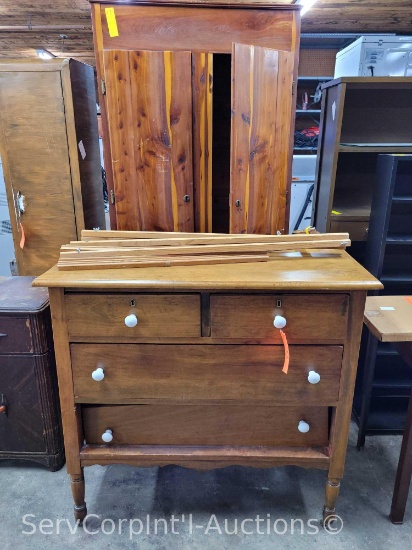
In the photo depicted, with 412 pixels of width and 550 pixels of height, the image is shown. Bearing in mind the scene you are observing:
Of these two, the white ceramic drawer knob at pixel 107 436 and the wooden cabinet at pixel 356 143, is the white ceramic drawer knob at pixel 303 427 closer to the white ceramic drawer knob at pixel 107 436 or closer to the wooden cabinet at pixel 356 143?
the white ceramic drawer knob at pixel 107 436

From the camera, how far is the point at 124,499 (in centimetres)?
161

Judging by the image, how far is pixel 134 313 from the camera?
124cm

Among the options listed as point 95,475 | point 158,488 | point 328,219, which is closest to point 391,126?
point 328,219

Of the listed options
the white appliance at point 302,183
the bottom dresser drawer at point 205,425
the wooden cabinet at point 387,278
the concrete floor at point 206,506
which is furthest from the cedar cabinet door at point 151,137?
the white appliance at point 302,183

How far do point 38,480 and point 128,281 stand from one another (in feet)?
3.75

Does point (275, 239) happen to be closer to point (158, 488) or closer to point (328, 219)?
point (328, 219)

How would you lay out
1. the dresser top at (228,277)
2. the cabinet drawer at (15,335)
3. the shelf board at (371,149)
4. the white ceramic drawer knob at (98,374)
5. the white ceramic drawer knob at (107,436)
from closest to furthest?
the dresser top at (228,277)
the white ceramic drawer knob at (98,374)
the white ceramic drawer knob at (107,436)
the cabinet drawer at (15,335)
the shelf board at (371,149)

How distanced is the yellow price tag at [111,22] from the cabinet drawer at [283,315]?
3.50 ft

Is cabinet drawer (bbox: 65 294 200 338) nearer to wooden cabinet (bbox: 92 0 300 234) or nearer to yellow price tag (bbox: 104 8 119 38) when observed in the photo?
wooden cabinet (bbox: 92 0 300 234)

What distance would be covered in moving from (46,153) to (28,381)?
1012mm

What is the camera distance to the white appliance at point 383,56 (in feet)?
9.67

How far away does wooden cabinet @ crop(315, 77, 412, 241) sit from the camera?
1.93 m

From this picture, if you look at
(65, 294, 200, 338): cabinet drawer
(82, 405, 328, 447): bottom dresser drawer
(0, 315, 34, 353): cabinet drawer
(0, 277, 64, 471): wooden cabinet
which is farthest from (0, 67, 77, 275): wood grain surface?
(82, 405, 328, 447): bottom dresser drawer

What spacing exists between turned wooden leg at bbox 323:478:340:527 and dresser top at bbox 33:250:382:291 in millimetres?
764
